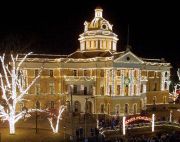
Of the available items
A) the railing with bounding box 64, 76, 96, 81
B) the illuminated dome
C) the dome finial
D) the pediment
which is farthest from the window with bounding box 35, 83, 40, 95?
the dome finial

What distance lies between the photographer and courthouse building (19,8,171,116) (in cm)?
6600

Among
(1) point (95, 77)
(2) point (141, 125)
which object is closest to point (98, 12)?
(1) point (95, 77)

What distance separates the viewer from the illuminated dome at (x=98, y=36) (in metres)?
72.5

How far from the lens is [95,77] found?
68.0 metres

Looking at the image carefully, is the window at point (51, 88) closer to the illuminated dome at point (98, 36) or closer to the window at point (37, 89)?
the window at point (37, 89)

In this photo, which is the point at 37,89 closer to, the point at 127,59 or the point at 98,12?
the point at 127,59

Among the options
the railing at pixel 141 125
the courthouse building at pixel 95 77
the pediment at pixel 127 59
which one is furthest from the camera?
the courthouse building at pixel 95 77

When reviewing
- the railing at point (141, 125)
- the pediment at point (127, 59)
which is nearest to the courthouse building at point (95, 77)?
the pediment at point (127, 59)

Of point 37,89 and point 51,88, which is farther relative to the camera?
point 51,88

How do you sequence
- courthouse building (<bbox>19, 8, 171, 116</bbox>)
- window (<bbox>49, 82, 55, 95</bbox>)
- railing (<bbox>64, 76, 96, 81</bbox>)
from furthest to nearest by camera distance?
window (<bbox>49, 82, 55, 95</bbox>), railing (<bbox>64, 76, 96, 81</bbox>), courthouse building (<bbox>19, 8, 171, 116</bbox>)

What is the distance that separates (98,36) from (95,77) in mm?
8520

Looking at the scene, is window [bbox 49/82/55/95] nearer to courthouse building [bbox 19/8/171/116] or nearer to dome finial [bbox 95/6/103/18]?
courthouse building [bbox 19/8/171/116]

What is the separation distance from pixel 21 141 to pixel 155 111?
112ft

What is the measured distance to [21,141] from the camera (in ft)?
144
